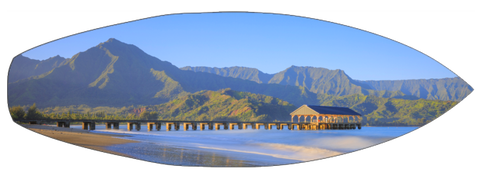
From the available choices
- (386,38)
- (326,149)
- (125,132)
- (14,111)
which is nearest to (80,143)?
(14,111)

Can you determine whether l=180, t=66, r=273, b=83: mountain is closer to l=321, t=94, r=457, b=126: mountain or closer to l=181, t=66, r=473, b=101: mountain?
l=181, t=66, r=473, b=101: mountain

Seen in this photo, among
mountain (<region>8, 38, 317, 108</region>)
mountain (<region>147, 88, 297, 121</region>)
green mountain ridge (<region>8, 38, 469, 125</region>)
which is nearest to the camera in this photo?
green mountain ridge (<region>8, 38, 469, 125</region>)

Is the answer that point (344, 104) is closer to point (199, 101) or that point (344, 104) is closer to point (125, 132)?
point (199, 101)

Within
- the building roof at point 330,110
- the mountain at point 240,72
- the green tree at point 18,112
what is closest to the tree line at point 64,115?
the green tree at point 18,112

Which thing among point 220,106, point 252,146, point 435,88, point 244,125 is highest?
point 435,88

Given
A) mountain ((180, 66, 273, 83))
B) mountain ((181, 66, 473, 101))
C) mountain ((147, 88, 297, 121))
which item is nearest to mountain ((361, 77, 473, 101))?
mountain ((181, 66, 473, 101))

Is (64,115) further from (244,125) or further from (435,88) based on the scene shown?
(435,88)

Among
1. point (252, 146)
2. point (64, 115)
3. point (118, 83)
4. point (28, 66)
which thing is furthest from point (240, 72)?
point (28, 66)
